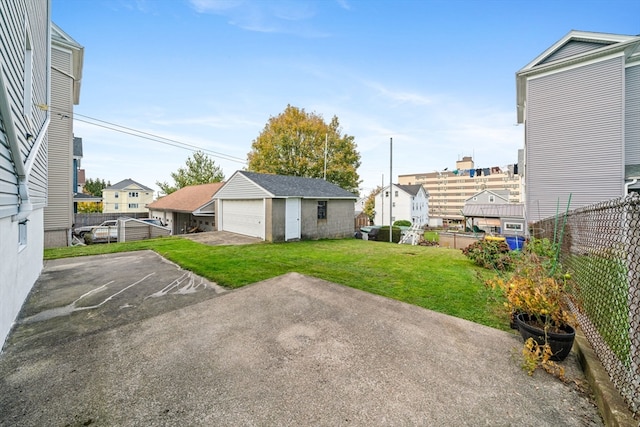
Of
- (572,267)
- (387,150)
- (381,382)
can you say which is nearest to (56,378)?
(381,382)

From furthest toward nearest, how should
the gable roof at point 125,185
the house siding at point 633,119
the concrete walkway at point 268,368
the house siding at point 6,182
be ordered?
the gable roof at point 125,185
the house siding at point 633,119
the house siding at point 6,182
the concrete walkway at point 268,368

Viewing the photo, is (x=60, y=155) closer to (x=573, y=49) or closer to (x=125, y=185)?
(x=573, y=49)

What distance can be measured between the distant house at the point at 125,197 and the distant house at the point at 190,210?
2069 centimetres

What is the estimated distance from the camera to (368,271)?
22.4ft

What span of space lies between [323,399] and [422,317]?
7.50 feet

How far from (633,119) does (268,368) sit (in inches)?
616

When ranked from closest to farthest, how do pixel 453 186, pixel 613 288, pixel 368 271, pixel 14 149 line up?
pixel 613 288
pixel 14 149
pixel 368 271
pixel 453 186

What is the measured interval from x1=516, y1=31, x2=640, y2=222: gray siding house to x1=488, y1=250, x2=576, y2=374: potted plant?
30.1ft

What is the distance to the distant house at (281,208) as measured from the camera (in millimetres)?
12352

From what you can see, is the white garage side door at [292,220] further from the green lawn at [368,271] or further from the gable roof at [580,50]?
the gable roof at [580,50]

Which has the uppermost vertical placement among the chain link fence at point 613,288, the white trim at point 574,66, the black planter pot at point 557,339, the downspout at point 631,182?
the white trim at point 574,66

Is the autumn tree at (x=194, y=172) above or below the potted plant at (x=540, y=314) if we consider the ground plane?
above

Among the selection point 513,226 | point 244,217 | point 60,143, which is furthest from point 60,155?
point 513,226

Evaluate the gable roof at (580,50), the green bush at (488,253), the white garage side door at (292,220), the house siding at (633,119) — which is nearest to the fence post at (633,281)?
the green bush at (488,253)
